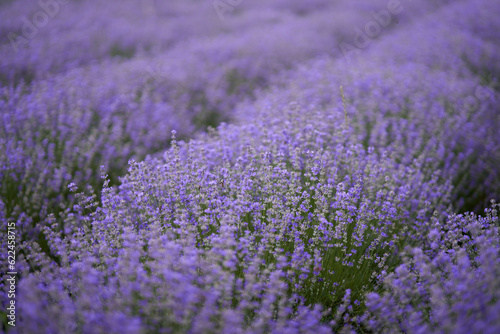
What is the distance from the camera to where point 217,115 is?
Answer: 222 inches

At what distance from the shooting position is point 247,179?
8.16 feet

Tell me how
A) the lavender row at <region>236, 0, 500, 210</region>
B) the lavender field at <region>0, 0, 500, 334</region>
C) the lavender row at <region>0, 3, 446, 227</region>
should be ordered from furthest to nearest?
the lavender row at <region>236, 0, 500, 210</region>, the lavender row at <region>0, 3, 446, 227</region>, the lavender field at <region>0, 0, 500, 334</region>

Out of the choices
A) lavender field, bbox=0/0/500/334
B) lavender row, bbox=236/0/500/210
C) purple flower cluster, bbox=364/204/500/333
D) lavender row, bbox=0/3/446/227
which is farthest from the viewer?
lavender row, bbox=236/0/500/210

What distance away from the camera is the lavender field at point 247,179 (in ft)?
5.69

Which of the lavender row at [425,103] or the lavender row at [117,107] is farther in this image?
the lavender row at [425,103]

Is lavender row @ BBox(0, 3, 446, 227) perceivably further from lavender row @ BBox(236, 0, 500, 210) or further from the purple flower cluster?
the purple flower cluster

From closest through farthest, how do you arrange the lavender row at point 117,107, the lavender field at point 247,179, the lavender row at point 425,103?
1. the lavender field at point 247,179
2. the lavender row at point 117,107
3. the lavender row at point 425,103

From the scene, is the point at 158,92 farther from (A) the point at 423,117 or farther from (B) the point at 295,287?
(B) the point at 295,287

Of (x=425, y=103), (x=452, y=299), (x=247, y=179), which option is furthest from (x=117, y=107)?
(x=452, y=299)

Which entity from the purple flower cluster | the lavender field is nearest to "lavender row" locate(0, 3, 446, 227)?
the lavender field

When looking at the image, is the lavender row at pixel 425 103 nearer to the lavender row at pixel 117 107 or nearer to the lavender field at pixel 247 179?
the lavender field at pixel 247 179

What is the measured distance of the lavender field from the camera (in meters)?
1.73

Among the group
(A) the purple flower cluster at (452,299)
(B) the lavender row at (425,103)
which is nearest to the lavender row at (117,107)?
(B) the lavender row at (425,103)

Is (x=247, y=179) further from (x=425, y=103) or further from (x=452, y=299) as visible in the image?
(x=425, y=103)
